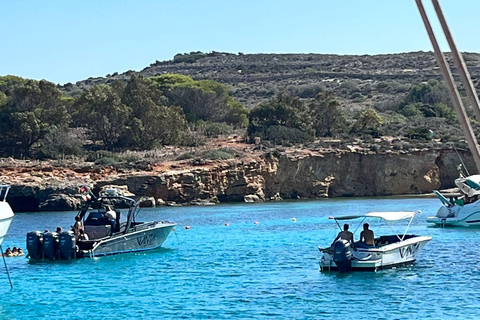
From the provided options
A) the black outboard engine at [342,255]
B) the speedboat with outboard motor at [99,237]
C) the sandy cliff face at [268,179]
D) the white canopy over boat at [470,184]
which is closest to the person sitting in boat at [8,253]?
the speedboat with outboard motor at [99,237]

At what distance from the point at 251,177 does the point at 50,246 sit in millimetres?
38845

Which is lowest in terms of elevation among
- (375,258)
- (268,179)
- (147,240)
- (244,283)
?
(375,258)

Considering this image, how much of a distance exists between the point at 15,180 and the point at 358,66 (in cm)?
9906

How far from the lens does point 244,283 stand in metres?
24.8

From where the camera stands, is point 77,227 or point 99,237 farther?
point 99,237

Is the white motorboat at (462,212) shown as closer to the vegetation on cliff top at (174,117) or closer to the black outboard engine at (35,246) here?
the black outboard engine at (35,246)

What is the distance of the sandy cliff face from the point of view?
61.8 m

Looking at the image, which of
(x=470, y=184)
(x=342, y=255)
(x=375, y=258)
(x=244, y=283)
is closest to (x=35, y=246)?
(x=244, y=283)

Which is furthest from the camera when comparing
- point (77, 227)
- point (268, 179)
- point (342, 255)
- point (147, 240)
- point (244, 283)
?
point (268, 179)

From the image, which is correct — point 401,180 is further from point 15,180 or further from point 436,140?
point 15,180

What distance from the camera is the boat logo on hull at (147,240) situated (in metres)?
33.8

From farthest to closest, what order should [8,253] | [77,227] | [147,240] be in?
[147,240], [8,253], [77,227]

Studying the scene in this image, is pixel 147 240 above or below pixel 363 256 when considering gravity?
above

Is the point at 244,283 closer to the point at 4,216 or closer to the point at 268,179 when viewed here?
the point at 4,216
